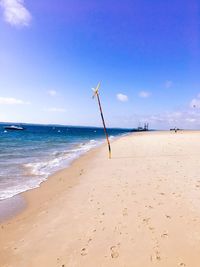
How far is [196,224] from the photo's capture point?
667 centimetres

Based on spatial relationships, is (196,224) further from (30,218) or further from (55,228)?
(30,218)

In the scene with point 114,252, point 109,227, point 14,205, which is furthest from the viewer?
point 14,205

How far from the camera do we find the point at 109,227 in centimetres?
679

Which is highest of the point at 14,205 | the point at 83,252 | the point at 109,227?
the point at 109,227

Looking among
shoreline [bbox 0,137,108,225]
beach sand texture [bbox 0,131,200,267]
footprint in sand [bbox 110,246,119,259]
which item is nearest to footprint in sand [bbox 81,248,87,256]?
beach sand texture [bbox 0,131,200,267]

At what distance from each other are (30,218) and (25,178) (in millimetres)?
7394

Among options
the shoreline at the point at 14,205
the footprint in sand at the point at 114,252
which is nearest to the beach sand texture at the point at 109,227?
the footprint in sand at the point at 114,252

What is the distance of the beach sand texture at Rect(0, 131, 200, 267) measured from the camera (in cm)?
538

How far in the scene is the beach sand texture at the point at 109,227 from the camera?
5.38 metres

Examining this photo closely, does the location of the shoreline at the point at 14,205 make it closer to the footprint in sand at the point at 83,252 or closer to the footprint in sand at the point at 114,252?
the footprint in sand at the point at 83,252

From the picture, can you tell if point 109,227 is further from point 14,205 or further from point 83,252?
point 14,205

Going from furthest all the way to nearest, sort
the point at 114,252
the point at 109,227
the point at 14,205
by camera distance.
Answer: the point at 14,205
the point at 109,227
the point at 114,252

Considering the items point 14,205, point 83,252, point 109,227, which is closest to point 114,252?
point 83,252

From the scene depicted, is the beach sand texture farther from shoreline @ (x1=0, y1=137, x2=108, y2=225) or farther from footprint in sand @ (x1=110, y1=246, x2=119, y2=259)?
shoreline @ (x1=0, y1=137, x2=108, y2=225)
